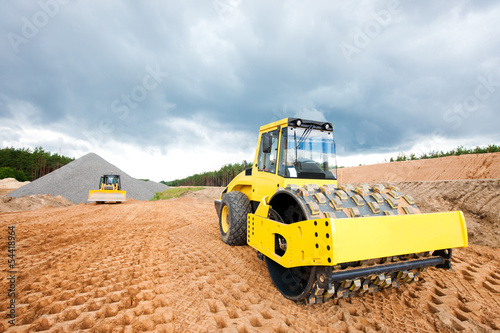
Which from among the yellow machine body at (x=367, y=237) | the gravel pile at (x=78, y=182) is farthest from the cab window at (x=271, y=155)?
the gravel pile at (x=78, y=182)

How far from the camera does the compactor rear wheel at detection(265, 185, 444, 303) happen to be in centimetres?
245

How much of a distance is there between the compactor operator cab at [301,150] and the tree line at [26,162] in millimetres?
68593

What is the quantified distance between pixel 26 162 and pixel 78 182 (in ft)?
154

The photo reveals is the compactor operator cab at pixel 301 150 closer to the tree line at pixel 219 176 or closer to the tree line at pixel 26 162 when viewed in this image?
the tree line at pixel 219 176

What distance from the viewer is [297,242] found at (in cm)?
259

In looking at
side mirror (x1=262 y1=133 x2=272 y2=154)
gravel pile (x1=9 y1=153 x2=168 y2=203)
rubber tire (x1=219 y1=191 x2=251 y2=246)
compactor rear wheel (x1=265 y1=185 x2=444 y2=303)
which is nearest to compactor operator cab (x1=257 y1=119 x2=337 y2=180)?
side mirror (x1=262 y1=133 x2=272 y2=154)

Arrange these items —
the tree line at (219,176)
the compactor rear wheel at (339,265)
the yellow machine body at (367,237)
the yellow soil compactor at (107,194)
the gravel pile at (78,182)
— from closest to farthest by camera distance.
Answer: the yellow machine body at (367,237) < the compactor rear wheel at (339,265) < the yellow soil compactor at (107,194) < the gravel pile at (78,182) < the tree line at (219,176)

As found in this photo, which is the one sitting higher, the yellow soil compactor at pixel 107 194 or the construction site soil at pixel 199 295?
the yellow soil compactor at pixel 107 194

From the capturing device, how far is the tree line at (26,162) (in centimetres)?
5361

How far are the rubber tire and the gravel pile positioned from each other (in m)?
21.4

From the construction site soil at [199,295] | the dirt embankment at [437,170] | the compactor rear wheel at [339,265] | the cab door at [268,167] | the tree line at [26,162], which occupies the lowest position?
the construction site soil at [199,295]

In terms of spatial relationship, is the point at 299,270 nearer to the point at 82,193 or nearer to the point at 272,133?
the point at 272,133

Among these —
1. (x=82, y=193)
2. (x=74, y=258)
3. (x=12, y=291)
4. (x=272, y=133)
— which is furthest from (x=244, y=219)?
(x=82, y=193)

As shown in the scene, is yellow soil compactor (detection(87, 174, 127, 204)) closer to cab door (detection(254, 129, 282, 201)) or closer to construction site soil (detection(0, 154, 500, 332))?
construction site soil (detection(0, 154, 500, 332))
